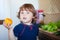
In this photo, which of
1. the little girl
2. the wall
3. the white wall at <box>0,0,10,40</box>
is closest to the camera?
the little girl

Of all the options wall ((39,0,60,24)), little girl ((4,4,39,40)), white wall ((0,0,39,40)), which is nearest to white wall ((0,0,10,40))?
white wall ((0,0,39,40))

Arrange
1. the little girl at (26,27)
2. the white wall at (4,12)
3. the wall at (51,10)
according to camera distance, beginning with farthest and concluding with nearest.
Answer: the wall at (51,10), the white wall at (4,12), the little girl at (26,27)

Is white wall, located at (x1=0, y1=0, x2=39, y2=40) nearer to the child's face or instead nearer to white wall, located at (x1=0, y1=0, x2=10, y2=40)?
white wall, located at (x1=0, y1=0, x2=10, y2=40)

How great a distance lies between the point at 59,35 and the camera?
1535 mm

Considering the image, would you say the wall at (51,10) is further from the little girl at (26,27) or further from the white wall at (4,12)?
the little girl at (26,27)

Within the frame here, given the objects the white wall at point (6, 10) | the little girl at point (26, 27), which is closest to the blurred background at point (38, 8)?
the white wall at point (6, 10)

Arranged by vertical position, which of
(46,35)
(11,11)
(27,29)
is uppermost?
(11,11)

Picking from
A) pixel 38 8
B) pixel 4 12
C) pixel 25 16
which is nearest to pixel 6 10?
pixel 4 12

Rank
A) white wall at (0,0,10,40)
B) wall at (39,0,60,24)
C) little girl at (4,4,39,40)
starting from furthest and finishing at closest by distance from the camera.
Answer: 1. wall at (39,0,60,24)
2. white wall at (0,0,10,40)
3. little girl at (4,4,39,40)

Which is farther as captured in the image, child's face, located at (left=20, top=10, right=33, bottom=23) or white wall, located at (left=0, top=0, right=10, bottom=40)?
white wall, located at (left=0, top=0, right=10, bottom=40)

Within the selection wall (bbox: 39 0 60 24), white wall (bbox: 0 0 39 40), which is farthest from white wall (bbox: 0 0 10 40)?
wall (bbox: 39 0 60 24)

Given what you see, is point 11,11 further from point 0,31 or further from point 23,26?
point 23,26

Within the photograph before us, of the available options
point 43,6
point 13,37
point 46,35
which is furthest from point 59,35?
point 43,6

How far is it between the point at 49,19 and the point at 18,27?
104 centimetres
